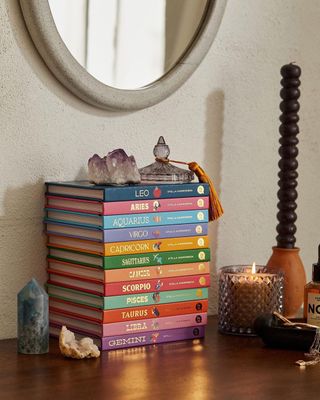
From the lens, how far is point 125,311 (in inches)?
55.9

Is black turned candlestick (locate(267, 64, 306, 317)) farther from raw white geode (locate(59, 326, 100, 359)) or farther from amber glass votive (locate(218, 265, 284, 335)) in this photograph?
raw white geode (locate(59, 326, 100, 359))

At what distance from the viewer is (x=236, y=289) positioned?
5.07 feet

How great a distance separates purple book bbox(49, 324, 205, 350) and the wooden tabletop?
0.02 m

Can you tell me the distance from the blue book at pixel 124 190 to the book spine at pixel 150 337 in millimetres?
216

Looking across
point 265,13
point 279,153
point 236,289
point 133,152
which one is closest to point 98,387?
point 236,289

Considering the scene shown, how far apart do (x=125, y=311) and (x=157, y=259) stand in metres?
0.10

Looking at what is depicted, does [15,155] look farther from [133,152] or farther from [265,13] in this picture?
[265,13]

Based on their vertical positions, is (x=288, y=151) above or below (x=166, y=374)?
above

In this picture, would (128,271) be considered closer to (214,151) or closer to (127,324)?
(127,324)

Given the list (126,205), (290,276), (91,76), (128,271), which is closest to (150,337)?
(128,271)

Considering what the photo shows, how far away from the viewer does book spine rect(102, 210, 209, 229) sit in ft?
4.59

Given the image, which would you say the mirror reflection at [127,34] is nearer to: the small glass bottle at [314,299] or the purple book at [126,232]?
the purple book at [126,232]

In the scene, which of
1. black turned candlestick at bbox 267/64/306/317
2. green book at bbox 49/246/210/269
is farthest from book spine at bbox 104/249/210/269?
black turned candlestick at bbox 267/64/306/317

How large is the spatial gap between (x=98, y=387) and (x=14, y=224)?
0.37 m
